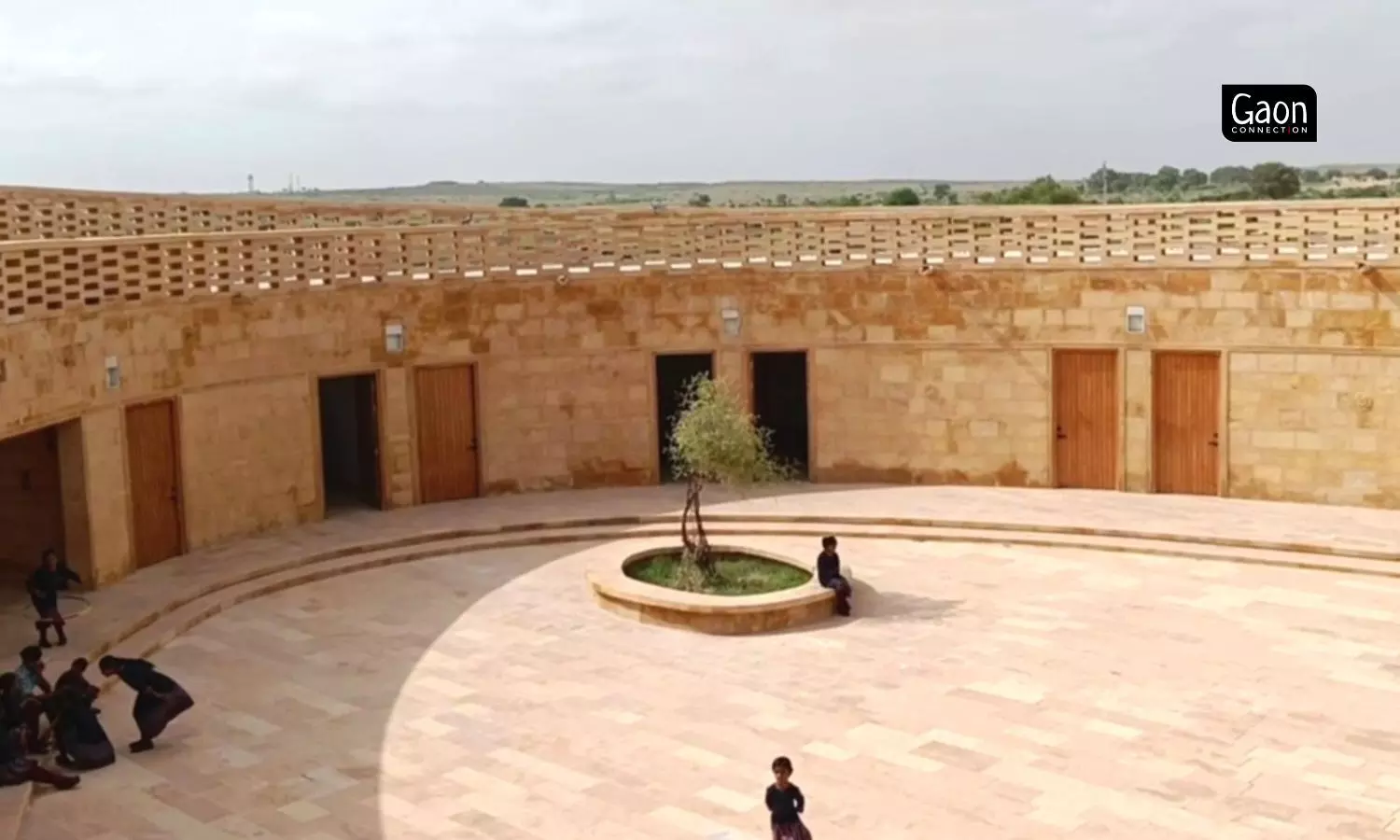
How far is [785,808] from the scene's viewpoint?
30.5 ft

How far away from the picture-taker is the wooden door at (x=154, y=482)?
57.8 feet

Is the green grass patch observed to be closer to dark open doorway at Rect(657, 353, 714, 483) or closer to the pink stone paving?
the pink stone paving

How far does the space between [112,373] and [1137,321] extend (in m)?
13.2

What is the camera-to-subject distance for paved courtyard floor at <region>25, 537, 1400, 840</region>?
1078 cm

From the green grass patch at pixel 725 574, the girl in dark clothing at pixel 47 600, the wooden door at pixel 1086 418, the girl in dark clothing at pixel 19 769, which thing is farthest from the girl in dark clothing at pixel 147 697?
the wooden door at pixel 1086 418

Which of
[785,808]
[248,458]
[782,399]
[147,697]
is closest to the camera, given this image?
[785,808]

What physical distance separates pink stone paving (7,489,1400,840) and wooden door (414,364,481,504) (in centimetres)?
274

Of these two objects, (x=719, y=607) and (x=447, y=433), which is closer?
(x=719, y=607)

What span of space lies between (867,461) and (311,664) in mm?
9802

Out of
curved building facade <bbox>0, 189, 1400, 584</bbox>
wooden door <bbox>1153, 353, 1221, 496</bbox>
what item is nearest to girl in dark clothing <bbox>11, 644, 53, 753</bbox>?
curved building facade <bbox>0, 189, 1400, 584</bbox>

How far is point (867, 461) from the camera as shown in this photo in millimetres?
21875

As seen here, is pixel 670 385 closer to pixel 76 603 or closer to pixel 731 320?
pixel 731 320

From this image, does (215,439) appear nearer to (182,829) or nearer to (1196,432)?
(182,829)

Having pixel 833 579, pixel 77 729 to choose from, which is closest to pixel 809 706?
pixel 833 579
